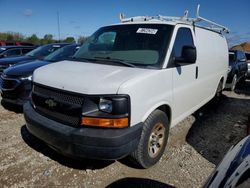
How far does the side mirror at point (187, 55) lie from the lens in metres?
3.81

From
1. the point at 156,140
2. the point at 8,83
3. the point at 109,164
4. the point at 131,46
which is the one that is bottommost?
the point at 109,164

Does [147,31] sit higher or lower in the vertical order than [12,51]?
higher

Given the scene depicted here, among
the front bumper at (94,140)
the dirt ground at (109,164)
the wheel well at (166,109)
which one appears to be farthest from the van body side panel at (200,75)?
the front bumper at (94,140)

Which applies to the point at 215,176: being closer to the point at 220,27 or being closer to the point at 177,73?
the point at 177,73

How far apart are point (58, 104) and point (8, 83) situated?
3.14m

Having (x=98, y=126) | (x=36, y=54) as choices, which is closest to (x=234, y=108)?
(x=98, y=126)

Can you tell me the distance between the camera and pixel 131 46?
13.1 feet

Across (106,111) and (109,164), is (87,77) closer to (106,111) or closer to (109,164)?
(106,111)

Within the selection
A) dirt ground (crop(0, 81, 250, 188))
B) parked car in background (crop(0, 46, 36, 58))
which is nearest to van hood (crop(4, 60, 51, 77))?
dirt ground (crop(0, 81, 250, 188))

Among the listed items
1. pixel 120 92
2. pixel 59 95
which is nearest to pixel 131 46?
pixel 120 92

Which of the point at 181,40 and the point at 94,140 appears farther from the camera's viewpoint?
the point at 181,40

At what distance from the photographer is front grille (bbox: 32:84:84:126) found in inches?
118

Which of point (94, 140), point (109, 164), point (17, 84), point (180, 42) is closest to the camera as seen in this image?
point (94, 140)

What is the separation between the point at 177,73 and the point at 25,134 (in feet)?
10.1
